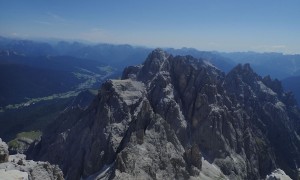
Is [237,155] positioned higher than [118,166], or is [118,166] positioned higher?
[118,166]

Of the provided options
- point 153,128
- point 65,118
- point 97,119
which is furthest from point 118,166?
point 65,118

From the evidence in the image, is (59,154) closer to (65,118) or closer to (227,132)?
(65,118)

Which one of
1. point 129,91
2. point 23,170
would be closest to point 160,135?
point 129,91

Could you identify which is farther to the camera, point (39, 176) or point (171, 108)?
point (171, 108)

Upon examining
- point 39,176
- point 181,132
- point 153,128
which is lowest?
point 181,132

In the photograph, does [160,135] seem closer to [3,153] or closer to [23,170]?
[3,153]

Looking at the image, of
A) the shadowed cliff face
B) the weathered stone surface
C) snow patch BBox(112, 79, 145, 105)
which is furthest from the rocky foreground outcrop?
snow patch BBox(112, 79, 145, 105)

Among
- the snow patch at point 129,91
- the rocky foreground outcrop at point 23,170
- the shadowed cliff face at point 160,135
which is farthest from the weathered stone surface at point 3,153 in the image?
the snow patch at point 129,91

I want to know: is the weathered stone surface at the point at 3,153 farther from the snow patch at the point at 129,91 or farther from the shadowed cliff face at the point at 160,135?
the snow patch at the point at 129,91
